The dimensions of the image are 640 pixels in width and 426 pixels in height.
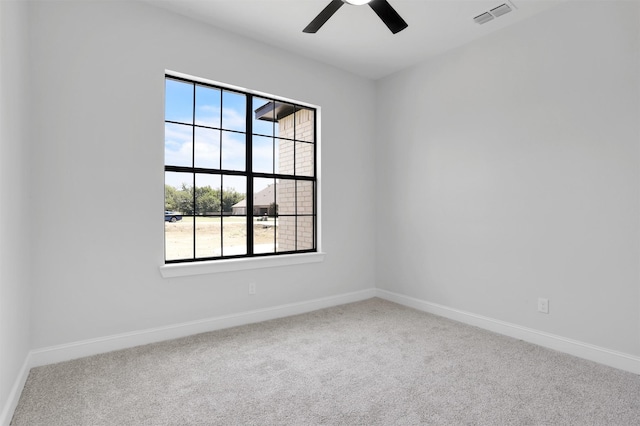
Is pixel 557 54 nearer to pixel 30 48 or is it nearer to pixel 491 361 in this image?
pixel 491 361

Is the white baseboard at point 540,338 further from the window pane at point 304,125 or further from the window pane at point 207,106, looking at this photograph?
the window pane at point 207,106

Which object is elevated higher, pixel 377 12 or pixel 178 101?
pixel 377 12

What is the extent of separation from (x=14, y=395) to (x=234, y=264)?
1.72m

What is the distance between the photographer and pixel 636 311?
2488mm

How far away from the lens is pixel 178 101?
3.21 m

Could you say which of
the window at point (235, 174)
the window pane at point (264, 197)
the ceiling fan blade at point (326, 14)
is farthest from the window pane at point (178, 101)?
the ceiling fan blade at point (326, 14)

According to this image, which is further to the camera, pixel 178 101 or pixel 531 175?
pixel 178 101

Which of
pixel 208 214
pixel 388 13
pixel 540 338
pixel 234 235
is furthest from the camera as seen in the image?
pixel 234 235

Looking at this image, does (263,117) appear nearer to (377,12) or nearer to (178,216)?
(178,216)

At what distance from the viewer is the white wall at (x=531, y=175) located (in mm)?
2561

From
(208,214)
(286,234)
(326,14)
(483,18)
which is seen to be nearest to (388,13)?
(326,14)

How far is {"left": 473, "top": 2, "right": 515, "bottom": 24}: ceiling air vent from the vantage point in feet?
9.37

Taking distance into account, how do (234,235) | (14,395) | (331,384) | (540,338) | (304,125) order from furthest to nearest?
(304,125) < (234,235) < (540,338) < (331,384) < (14,395)

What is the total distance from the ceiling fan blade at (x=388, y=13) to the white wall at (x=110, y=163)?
4.83ft
